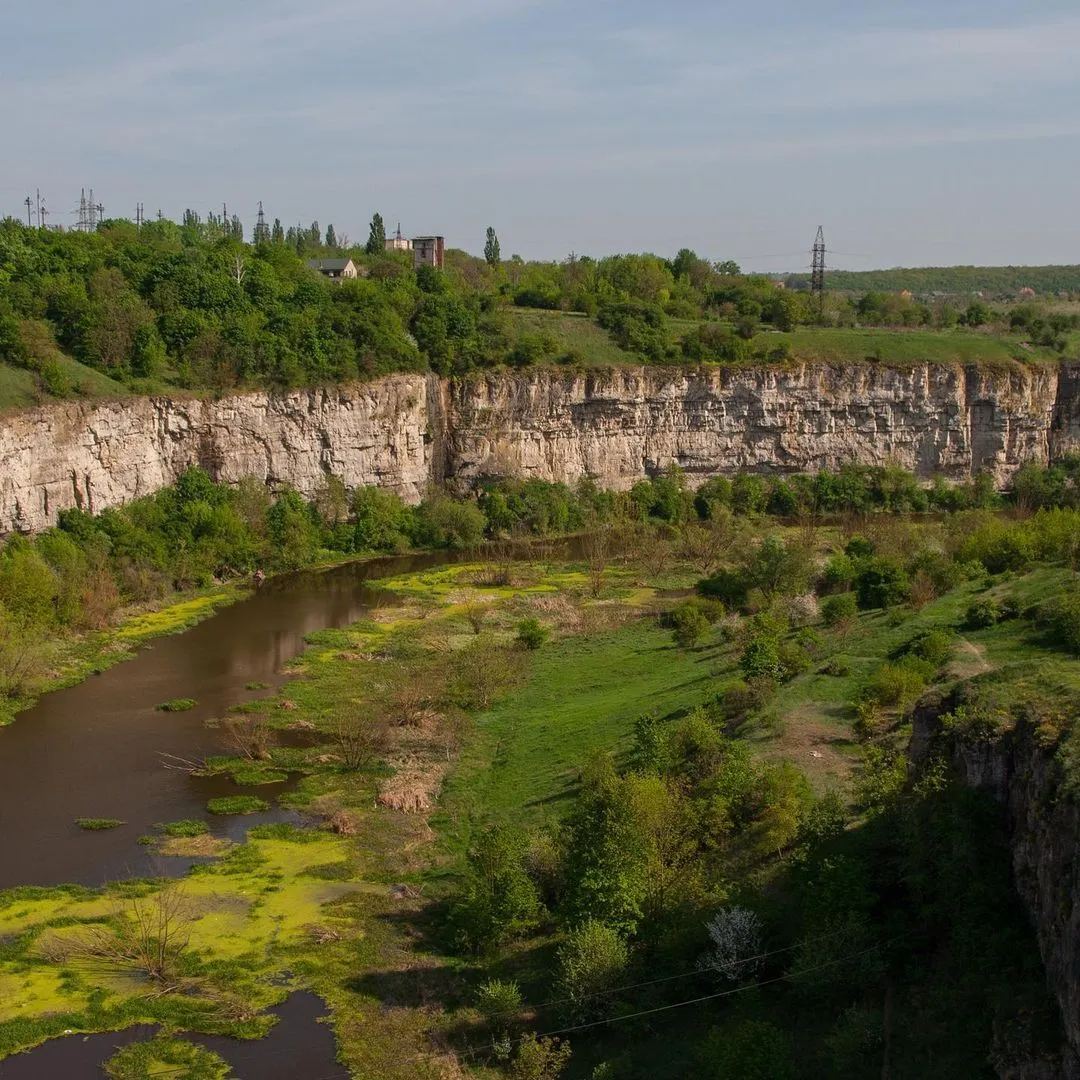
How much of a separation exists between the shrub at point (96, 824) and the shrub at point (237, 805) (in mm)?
1777

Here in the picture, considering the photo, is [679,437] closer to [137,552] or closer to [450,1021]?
[137,552]

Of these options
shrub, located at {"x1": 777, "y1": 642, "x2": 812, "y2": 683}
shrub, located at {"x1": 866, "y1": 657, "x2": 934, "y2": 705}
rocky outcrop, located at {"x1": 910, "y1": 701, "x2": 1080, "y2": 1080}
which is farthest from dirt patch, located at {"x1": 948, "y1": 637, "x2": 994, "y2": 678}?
rocky outcrop, located at {"x1": 910, "y1": 701, "x2": 1080, "y2": 1080}

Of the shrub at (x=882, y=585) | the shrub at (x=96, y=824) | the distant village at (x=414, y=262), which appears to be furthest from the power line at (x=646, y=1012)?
the distant village at (x=414, y=262)

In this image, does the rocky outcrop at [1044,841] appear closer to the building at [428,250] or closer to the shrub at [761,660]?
the shrub at [761,660]

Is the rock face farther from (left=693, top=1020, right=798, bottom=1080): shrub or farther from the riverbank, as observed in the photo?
(left=693, top=1020, right=798, bottom=1080): shrub

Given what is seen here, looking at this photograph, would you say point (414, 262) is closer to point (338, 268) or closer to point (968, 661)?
point (338, 268)

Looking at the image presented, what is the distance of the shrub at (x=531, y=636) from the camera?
120ft

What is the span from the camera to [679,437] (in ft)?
195

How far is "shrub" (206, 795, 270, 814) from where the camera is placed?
25.7 m

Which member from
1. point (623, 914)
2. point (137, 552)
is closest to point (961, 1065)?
point (623, 914)

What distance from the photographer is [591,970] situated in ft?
58.4

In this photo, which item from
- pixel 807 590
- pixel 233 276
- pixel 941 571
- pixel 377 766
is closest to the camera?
pixel 377 766

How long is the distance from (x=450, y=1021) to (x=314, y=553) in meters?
31.8

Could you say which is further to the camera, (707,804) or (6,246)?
(6,246)
